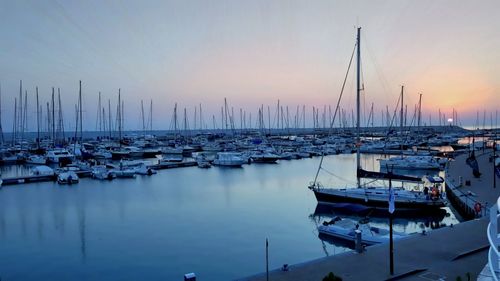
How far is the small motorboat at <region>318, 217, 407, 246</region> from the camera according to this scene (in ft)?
62.5

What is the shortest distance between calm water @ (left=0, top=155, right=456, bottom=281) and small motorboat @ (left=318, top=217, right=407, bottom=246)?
810 millimetres

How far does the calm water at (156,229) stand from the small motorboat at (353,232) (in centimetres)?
81

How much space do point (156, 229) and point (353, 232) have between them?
39.0 feet

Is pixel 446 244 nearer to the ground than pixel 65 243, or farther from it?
farther from it

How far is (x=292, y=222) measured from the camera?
26.7 m

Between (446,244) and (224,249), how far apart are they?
10.5 m

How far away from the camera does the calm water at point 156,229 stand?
18.3 metres

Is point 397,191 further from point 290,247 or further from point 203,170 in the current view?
point 203,170

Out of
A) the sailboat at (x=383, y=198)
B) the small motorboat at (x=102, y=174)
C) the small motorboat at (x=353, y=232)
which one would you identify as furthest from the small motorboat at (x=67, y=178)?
the small motorboat at (x=353, y=232)

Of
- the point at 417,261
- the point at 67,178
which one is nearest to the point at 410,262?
the point at 417,261

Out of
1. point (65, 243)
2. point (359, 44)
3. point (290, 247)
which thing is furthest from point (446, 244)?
point (359, 44)

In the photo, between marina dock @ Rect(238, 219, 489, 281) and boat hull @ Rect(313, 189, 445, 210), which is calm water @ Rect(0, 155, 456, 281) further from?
marina dock @ Rect(238, 219, 489, 281)

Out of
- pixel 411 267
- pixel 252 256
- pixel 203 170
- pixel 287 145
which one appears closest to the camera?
pixel 411 267

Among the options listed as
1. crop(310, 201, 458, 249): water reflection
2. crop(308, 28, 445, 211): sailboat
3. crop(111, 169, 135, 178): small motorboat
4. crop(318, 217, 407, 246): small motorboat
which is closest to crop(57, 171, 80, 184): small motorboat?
crop(111, 169, 135, 178): small motorboat
